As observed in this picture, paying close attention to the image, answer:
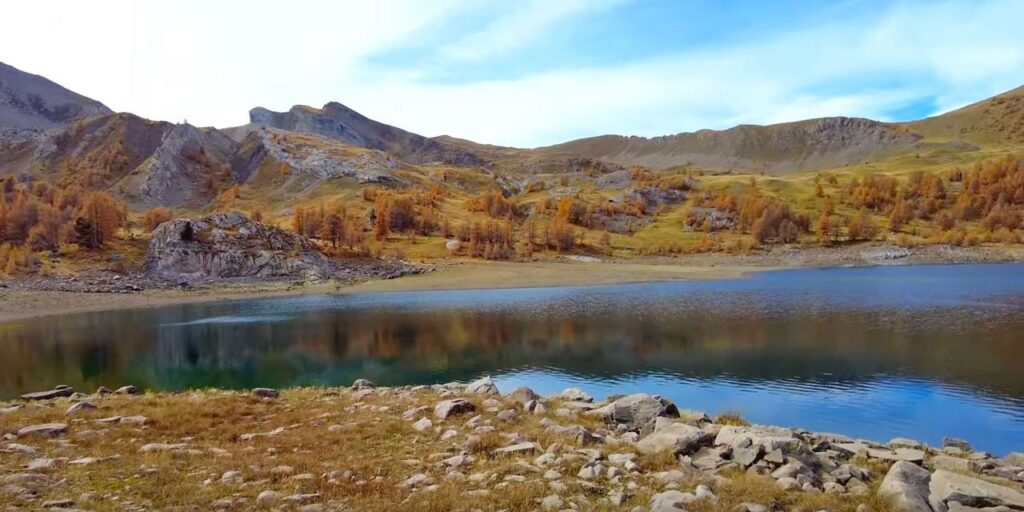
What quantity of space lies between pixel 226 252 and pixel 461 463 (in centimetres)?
11795

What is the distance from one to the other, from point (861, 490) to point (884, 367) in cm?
3163

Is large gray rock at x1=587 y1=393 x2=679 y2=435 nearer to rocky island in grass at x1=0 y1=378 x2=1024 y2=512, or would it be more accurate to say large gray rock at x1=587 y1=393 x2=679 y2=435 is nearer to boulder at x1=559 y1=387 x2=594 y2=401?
rocky island in grass at x1=0 y1=378 x2=1024 y2=512

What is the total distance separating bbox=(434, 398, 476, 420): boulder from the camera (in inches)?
775

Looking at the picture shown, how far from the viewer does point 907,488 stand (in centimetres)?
1270

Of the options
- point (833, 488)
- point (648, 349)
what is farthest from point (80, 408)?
point (648, 349)

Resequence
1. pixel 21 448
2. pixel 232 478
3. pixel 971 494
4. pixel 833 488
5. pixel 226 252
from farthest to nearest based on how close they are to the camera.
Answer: pixel 226 252 → pixel 21 448 → pixel 232 478 → pixel 833 488 → pixel 971 494

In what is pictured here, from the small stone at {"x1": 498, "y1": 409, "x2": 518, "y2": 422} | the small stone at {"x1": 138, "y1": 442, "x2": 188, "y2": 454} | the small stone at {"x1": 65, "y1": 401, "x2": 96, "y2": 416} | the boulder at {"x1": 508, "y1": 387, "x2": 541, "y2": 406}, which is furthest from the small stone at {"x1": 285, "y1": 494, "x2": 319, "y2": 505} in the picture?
the small stone at {"x1": 65, "y1": 401, "x2": 96, "y2": 416}

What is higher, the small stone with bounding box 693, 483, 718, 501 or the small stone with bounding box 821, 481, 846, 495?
the small stone with bounding box 693, 483, 718, 501

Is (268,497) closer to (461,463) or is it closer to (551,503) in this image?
(461,463)

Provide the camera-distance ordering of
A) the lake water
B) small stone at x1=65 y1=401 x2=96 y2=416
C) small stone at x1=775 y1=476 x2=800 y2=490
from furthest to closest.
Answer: the lake water < small stone at x1=65 y1=401 x2=96 y2=416 < small stone at x1=775 y1=476 x2=800 y2=490

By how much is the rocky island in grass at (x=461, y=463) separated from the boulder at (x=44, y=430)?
0.15ft

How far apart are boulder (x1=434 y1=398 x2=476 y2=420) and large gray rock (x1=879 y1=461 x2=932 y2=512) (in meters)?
11.6

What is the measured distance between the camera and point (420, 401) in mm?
22875

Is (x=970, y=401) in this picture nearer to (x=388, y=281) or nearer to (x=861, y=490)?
(x=861, y=490)
